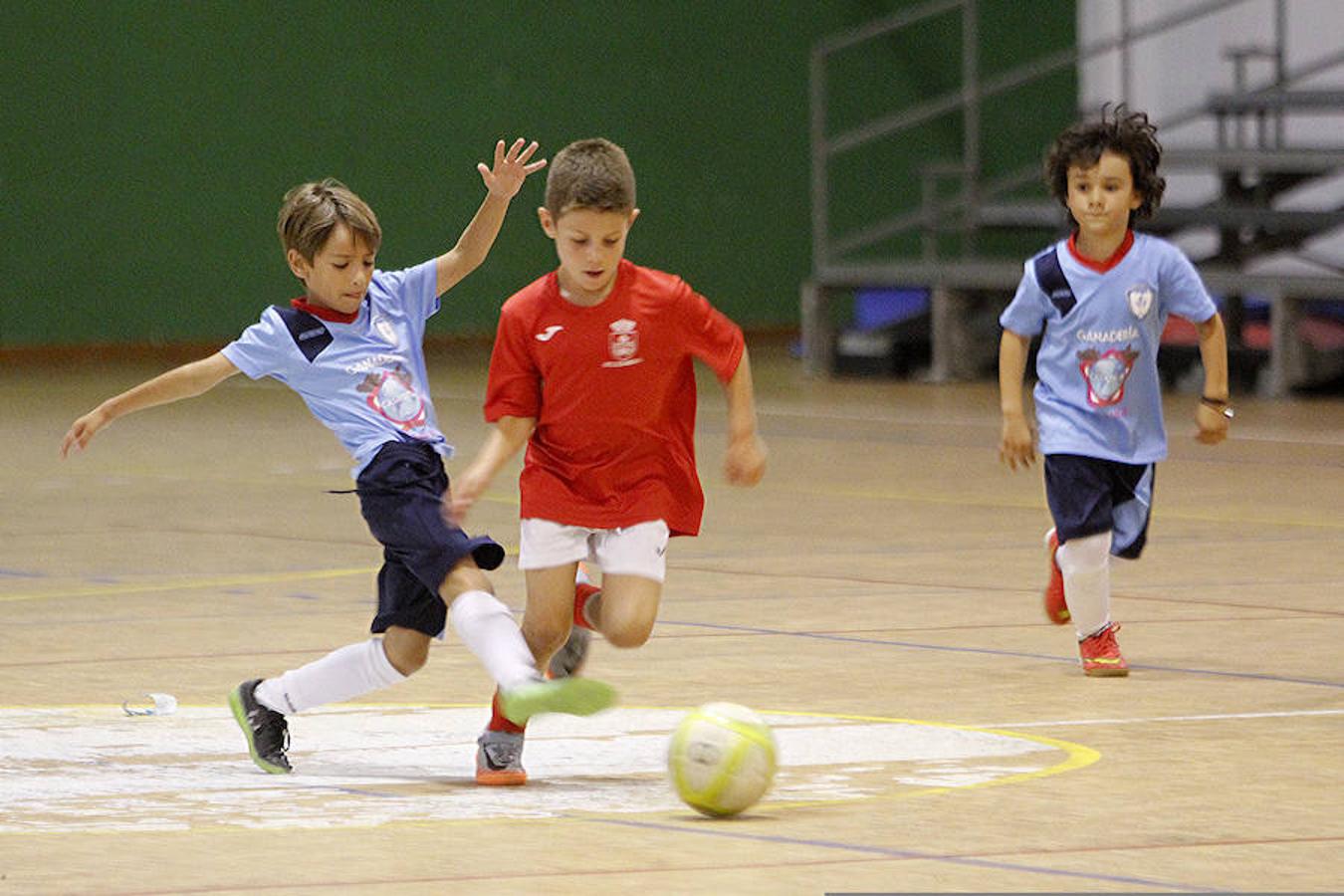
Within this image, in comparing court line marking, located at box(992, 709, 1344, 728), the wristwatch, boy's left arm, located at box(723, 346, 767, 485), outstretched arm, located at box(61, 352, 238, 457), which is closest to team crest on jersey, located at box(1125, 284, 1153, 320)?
the wristwatch

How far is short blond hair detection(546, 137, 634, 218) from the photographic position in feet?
17.2

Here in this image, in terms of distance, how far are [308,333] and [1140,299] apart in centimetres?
242

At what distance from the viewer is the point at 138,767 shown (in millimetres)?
5383

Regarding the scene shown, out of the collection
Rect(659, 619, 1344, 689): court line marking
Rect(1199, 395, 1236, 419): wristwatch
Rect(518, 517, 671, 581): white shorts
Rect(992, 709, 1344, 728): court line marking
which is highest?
Rect(518, 517, 671, 581): white shorts

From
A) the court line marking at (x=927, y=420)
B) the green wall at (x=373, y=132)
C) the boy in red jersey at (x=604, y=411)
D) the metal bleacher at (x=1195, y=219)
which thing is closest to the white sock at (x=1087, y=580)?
the boy in red jersey at (x=604, y=411)

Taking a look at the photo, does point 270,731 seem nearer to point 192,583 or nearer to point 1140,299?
point 1140,299

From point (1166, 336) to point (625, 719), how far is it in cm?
1129

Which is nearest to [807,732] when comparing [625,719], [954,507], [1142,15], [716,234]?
[625,719]

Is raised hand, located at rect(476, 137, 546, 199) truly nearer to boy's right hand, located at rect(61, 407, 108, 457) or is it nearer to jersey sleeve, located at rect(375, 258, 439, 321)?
jersey sleeve, located at rect(375, 258, 439, 321)

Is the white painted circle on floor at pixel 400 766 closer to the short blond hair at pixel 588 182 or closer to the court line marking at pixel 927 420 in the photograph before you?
the short blond hair at pixel 588 182

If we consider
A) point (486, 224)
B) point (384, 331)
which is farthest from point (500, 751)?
point (486, 224)

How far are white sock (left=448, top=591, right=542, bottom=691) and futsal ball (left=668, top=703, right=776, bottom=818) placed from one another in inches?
16.2

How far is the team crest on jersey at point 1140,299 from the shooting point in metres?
6.86

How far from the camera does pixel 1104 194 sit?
22.4 ft
